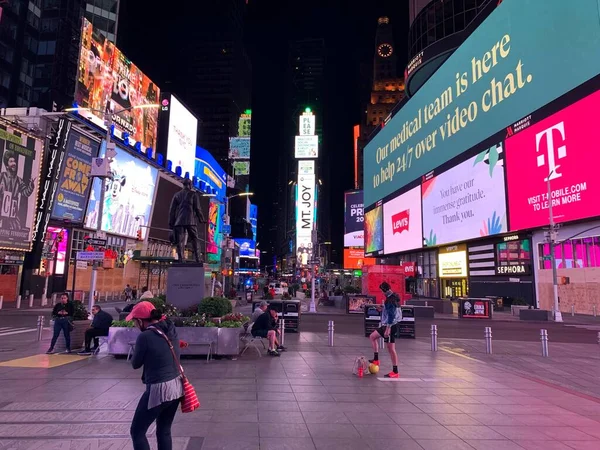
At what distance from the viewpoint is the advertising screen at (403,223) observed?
2212 inches

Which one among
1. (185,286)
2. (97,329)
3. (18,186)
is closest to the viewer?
(97,329)

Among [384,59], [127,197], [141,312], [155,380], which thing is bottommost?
[155,380]

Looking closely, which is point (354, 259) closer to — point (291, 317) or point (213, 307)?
point (291, 317)

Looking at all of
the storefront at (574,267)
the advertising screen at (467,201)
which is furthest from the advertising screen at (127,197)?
the storefront at (574,267)

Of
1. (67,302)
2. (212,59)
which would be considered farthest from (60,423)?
(212,59)

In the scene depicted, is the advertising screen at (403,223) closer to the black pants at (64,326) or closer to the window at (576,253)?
the window at (576,253)

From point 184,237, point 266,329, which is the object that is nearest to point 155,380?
point 266,329

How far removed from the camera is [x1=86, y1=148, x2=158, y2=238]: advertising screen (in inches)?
1913

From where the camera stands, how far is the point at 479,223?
132 feet

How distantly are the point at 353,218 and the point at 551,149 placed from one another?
73060mm

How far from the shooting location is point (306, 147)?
120m

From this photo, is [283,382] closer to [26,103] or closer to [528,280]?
[528,280]

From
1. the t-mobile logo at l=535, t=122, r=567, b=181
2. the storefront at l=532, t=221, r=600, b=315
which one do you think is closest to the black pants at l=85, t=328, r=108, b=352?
the storefront at l=532, t=221, r=600, b=315

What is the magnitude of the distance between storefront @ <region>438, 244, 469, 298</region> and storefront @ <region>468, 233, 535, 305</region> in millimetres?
1808
